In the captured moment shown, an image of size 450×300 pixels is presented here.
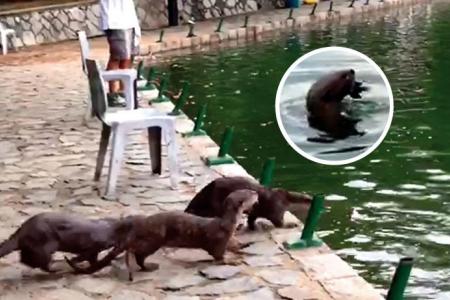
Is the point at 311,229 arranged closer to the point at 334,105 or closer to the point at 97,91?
the point at 334,105

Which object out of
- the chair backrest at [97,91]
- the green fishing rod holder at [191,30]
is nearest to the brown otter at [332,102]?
the chair backrest at [97,91]

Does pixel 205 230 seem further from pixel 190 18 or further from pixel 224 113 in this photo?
pixel 190 18

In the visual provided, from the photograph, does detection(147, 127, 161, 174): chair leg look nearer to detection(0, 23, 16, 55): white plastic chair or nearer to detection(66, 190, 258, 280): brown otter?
detection(66, 190, 258, 280): brown otter

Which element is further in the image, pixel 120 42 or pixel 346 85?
pixel 120 42

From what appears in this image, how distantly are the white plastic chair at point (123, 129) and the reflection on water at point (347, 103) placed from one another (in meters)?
2.64

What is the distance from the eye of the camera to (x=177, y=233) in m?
5.34

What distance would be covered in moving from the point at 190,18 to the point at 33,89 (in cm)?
945

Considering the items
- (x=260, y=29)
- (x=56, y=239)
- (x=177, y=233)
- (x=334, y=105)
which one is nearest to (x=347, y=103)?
(x=334, y=105)

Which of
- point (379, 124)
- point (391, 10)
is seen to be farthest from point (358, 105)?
point (391, 10)

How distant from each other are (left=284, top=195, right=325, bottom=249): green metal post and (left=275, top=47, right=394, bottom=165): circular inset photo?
1.21 m

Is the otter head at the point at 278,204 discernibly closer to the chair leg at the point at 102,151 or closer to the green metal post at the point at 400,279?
the green metal post at the point at 400,279

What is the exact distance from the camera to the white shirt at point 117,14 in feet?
32.9

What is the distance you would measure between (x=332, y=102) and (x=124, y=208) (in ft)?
9.19

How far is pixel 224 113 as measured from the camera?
1159cm
